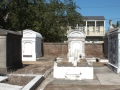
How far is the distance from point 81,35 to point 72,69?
13.3 metres

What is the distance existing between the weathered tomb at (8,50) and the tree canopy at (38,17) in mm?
14720

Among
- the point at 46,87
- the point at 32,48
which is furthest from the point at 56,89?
the point at 32,48

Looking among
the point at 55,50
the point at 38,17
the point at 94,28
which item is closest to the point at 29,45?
the point at 55,50

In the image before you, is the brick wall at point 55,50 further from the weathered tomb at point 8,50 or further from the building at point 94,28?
the building at point 94,28

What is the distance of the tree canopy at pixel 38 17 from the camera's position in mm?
29812

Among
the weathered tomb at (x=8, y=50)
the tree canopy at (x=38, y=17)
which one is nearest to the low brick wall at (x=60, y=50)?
the tree canopy at (x=38, y=17)

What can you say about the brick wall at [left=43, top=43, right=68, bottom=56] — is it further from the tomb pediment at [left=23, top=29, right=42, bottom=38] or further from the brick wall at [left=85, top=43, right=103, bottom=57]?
the tomb pediment at [left=23, top=29, right=42, bottom=38]

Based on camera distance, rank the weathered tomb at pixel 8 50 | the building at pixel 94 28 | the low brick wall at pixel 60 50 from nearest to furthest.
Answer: the weathered tomb at pixel 8 50
the low brick wall at pixel 60 50
the building at pixel 94 28

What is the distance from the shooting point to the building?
49.6 metres

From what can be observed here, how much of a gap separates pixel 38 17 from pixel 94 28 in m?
22.4

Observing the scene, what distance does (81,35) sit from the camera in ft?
82.0

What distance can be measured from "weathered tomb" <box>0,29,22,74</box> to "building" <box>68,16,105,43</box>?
3501 centimetres

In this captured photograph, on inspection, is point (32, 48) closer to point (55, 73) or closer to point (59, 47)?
point (59, 47)

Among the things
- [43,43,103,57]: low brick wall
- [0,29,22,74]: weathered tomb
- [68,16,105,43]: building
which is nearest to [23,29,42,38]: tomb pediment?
[43,43,103,57]: low brick wall
